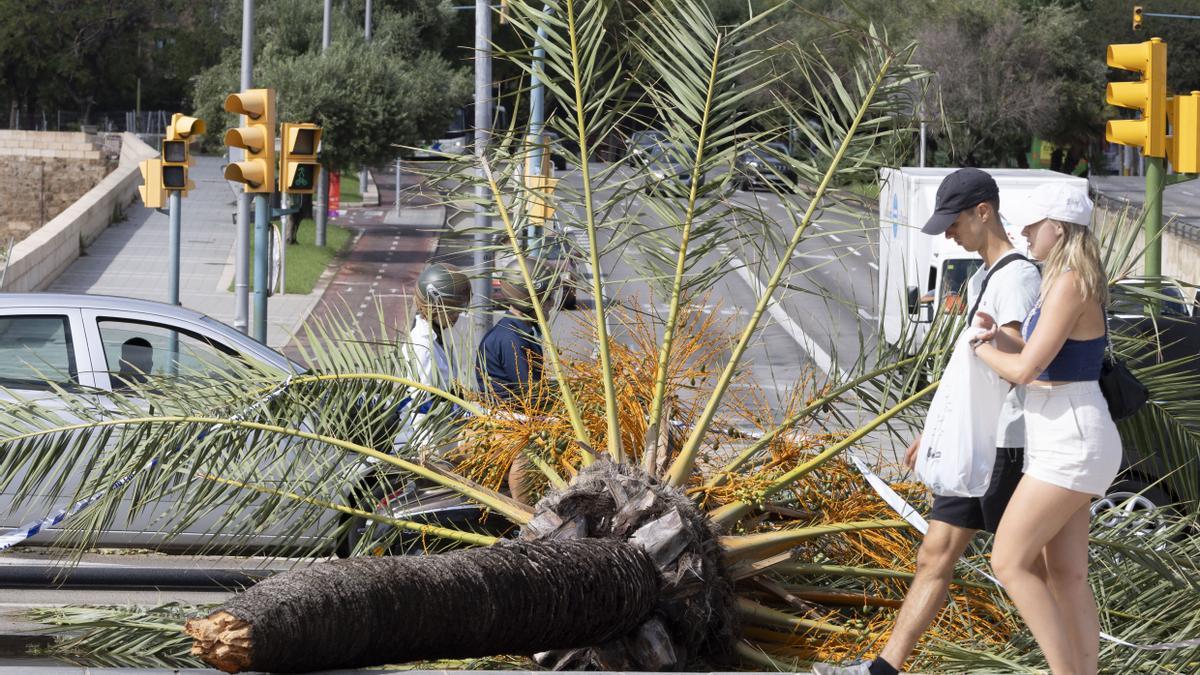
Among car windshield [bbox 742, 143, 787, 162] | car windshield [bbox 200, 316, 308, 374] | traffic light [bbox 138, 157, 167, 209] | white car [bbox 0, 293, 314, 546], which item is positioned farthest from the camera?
traffic light [bbox 138, 157, 167, 209]

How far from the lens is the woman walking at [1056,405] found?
4285 mm

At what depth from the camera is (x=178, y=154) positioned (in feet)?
59.8

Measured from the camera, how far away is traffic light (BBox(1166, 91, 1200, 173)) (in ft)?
36.5

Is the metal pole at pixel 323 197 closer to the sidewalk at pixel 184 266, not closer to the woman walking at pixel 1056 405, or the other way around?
the sidewalk at pixel 184 266

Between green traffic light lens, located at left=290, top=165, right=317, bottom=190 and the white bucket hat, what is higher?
the white bucket hat

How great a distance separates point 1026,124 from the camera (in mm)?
55469

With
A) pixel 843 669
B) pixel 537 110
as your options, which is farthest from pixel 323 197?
pixel 843 669

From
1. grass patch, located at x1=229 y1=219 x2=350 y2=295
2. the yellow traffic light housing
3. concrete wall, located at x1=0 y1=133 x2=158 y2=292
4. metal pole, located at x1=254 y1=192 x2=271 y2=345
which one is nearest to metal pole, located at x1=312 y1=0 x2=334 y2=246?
grass patch, located at x1=229 y1=219 x2=350 y2=295

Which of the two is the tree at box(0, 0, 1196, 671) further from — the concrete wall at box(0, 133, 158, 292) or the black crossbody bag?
the concrete wall at box(0, 133, 158, 292)

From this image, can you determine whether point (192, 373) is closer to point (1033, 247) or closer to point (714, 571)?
point (714, 571)

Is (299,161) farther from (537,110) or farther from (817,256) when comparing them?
(817,256)

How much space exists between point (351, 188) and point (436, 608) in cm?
5383

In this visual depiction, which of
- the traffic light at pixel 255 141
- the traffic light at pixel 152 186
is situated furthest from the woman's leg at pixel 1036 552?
the traffic light at pixel 152 186

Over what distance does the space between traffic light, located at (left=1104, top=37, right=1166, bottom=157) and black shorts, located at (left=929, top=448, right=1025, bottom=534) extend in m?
7.27
